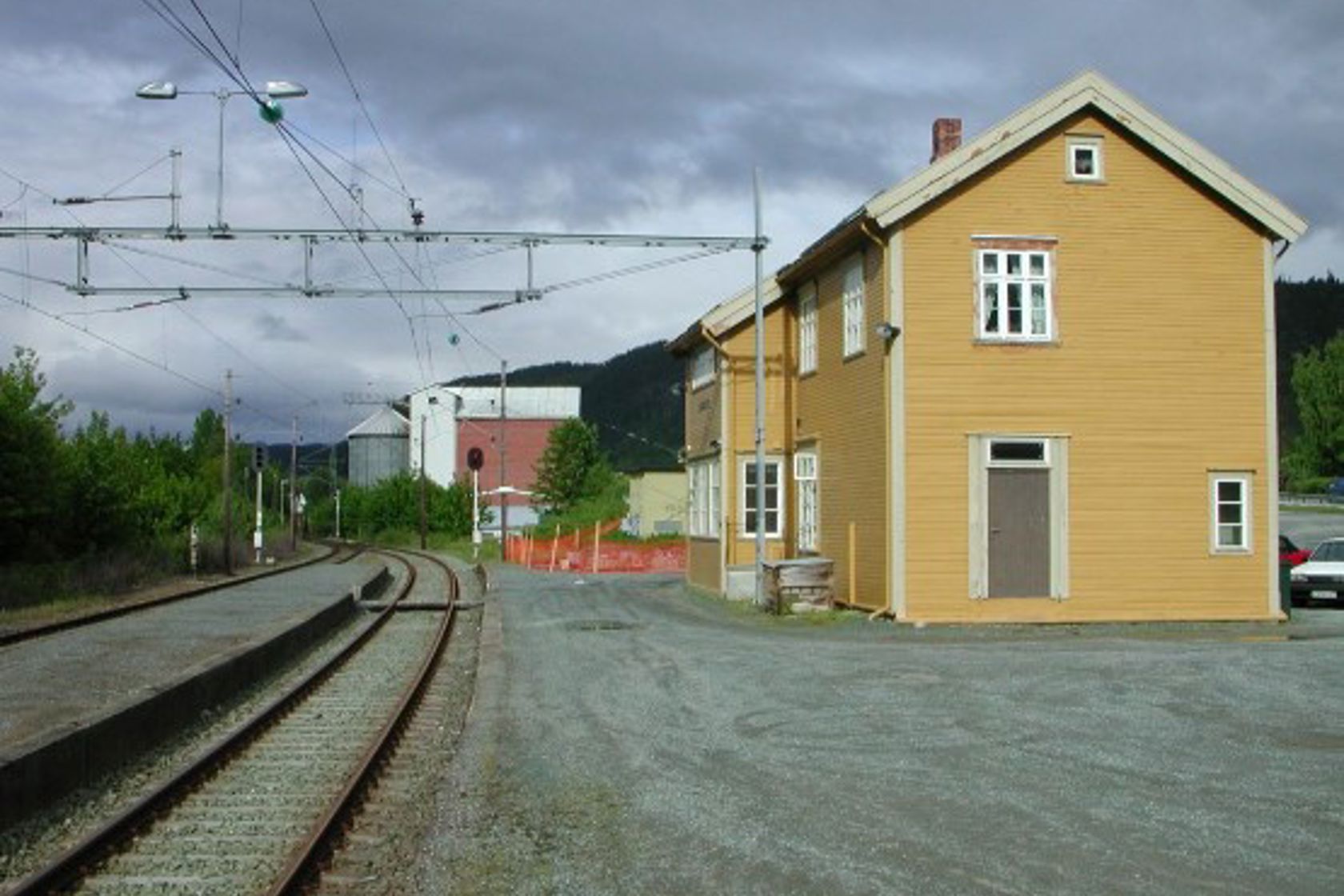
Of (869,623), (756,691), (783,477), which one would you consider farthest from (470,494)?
(756,691)

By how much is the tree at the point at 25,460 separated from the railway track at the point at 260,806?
17.6 metres

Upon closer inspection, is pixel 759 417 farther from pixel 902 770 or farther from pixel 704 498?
pixel 902 770

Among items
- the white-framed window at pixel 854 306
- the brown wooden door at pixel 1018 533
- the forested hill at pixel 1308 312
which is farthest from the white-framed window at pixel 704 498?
the forested hill at pixel 1308 312

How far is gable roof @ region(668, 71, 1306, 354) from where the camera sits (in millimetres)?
21672

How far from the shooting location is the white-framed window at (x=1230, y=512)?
22.6 metres

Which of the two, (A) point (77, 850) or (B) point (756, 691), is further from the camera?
(B) point (756, 691)

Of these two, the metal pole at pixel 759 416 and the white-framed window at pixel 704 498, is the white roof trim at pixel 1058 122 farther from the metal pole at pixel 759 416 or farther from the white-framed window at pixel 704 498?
the white-framed window at pixel 704 498

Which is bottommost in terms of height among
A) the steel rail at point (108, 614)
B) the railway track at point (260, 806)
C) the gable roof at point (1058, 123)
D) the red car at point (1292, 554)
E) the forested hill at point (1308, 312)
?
the railway track at point (260, 806)

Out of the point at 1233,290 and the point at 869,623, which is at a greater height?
the point at 1233,290

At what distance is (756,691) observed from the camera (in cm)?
1489

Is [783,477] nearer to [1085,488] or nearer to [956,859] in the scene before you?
[1085,488]

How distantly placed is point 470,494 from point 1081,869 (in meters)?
87.6

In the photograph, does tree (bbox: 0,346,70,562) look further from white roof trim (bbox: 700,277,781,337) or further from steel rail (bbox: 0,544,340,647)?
white roof trim (bbox: 700,277,781,337)

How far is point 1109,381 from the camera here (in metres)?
22.4
